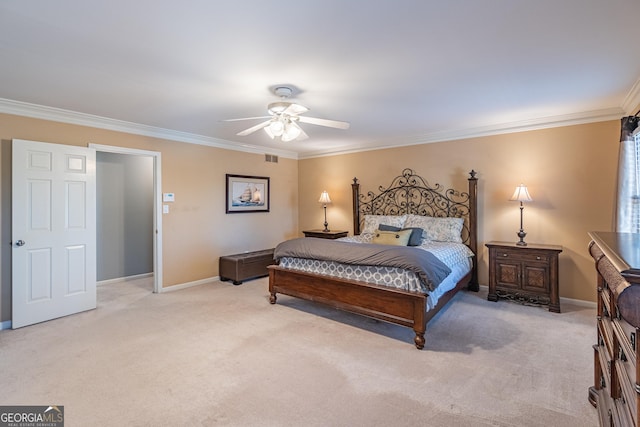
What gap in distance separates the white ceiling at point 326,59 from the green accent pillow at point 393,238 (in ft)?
5.14

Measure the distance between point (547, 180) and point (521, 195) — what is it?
1.57 ft

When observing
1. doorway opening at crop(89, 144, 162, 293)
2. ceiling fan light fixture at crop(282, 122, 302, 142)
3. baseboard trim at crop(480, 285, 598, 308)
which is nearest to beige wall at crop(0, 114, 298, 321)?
doorway opening at crop(89, 144, 162, 293)

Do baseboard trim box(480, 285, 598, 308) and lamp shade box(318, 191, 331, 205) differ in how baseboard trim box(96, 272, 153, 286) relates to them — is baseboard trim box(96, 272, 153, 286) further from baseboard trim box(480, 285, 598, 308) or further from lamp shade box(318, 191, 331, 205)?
baseboard trim box(480, 285, 598, 308)

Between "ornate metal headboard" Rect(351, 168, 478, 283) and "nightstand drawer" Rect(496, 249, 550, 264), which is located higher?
"ornate metal headboard" Rect(351, 168, 478, 283)

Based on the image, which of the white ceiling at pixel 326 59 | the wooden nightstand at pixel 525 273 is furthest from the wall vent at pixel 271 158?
the wooden nightstand at pixel 525 273

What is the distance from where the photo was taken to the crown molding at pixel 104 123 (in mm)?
3465

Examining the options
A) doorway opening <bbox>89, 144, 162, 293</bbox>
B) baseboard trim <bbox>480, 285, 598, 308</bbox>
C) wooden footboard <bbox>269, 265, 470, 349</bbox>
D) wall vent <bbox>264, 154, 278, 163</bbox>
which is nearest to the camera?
wooden footboard <bbox>269, 265, 470, 349</bbox>

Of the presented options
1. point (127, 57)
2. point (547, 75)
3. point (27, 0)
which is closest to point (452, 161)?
point (547, 75)

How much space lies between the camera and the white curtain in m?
3.31

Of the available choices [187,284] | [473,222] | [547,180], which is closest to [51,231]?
[187,284]

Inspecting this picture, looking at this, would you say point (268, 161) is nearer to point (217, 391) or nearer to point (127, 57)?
point (127, 57)

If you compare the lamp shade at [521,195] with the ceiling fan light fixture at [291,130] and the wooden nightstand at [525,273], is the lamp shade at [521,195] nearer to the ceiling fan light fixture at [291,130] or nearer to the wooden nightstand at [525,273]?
the wooden nightstand at [525,273]

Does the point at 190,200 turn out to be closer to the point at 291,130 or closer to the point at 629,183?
the point at 291,130

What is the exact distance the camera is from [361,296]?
132 inches
